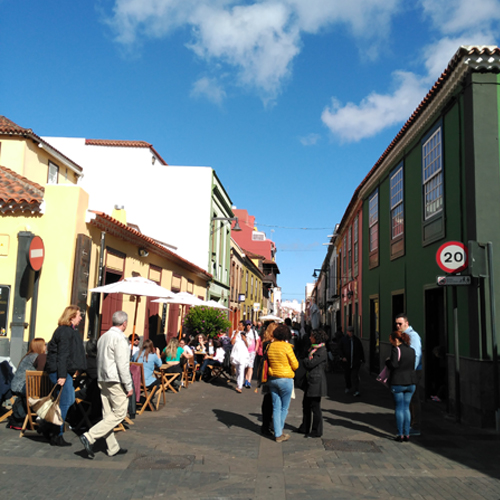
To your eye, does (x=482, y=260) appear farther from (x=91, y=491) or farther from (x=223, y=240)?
(x=223, y=240)

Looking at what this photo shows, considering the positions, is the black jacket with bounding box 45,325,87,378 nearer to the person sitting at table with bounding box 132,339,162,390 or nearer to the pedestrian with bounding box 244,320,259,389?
the person sitting at table with bounding box 132,339,162,390

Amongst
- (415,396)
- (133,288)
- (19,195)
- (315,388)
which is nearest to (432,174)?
(415,396)

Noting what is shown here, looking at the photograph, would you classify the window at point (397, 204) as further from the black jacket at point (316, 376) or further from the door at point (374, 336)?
the black jacket at point (316, 376)

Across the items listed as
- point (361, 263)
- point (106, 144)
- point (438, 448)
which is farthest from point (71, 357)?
point (106, 144)

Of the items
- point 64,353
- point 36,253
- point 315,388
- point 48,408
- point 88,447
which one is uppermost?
point 36,253

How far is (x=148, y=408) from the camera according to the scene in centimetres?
905

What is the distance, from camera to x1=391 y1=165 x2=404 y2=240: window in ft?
43.2

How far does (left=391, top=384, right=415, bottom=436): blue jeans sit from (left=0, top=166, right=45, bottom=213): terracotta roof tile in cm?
739

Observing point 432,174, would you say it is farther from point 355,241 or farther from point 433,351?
point 355,241

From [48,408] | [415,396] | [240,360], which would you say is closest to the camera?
[48,408]

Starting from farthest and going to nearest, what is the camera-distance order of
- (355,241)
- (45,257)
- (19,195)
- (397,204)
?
(355,241), (397,204), (45,257), (19,195)

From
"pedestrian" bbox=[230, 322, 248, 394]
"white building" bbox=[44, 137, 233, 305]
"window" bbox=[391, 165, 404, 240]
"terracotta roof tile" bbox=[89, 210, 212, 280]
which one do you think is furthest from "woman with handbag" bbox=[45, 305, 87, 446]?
"white building" bbox=[44, 137, 233, 305]

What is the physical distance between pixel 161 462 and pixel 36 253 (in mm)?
5034

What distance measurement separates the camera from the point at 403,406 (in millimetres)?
6875
